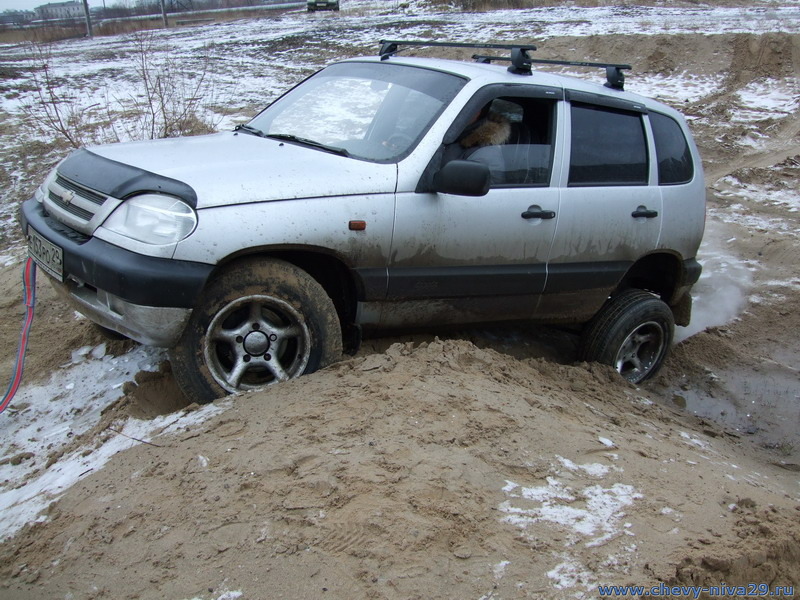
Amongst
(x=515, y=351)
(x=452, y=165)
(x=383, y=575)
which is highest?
(x=452, y=165)

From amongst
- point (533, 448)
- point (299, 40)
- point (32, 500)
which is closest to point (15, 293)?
point (32, 500)

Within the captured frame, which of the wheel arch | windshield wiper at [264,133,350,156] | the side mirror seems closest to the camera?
the side mirror

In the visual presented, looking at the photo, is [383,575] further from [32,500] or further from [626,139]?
[626,139]

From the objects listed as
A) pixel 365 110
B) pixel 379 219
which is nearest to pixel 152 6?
pixel 365 110

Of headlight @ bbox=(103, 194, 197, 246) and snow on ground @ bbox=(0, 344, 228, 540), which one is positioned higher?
headlight @ bbox=(103, 194, 197, 246)

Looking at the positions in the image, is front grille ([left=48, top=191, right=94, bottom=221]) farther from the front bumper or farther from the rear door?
the rear door

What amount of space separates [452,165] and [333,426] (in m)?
1.50

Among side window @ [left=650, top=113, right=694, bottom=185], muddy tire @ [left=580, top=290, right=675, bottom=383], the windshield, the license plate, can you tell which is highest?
the windshield

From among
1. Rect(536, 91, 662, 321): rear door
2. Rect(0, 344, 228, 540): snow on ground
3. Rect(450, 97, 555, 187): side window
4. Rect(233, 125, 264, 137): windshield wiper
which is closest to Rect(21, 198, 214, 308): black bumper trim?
Rect(0, 344, 228, 540): snow on ground

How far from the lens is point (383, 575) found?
2494 millimetres

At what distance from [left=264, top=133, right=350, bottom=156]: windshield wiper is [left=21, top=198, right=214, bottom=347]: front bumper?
1094 millimetres

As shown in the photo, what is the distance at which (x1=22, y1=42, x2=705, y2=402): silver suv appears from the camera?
3420mm

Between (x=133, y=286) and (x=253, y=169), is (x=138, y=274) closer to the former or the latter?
(x=133, y=286)

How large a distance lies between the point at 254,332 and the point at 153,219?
2.45 ft
